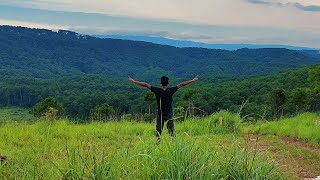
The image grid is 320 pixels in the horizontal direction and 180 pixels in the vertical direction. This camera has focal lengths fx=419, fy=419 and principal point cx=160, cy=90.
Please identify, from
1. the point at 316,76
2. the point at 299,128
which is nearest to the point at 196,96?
the point at 316,76

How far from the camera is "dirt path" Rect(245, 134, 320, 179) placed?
6935 mm

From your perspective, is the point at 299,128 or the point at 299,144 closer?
the point at 299,144

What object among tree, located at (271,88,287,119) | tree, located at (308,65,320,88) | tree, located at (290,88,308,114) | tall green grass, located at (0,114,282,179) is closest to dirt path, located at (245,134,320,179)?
tall green grass, located at (0,114,282,179)

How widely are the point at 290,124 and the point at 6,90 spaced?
109 meters

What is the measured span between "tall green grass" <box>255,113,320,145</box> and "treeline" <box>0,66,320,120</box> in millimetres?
630

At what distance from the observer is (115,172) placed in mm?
4137

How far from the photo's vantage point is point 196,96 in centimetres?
6812

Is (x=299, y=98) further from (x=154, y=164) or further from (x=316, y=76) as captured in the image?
(x=154, y=164)

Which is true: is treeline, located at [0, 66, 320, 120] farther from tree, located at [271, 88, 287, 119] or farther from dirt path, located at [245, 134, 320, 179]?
dirt path, located at [245, 134, 320, 179]

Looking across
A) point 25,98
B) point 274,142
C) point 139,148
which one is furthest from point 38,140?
point 25,98

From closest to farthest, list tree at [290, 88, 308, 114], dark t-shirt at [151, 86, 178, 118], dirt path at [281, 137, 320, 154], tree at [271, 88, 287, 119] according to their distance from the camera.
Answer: dark t-shirt at [151, 86, 178, 118] < dirt path at [281, 137, 320, 154] < tree at [290, 88, 308, 114] < tree at [271, 88, 287, 119]

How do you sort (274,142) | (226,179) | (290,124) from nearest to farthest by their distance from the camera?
(226,179), (274,142), (290,124)

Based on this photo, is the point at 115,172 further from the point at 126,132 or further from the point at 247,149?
the point at 126,132

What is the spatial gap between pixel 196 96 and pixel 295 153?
58966mm
